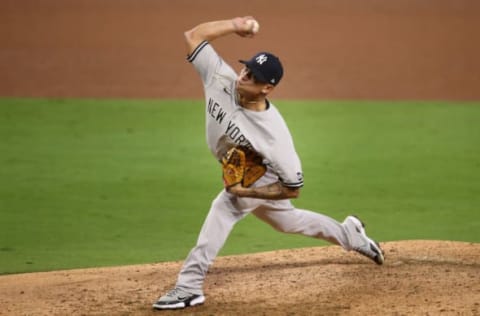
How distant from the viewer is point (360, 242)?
6406mm

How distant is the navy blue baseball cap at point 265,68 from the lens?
5590 millimetres

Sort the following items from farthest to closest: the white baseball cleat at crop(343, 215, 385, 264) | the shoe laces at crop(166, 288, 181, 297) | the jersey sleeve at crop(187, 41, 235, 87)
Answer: the white baseball cleat at crop(343, 215, 385, 264), the jersey sleeve at crop(187, 41, 235, 87), the shoe laces at crop(166, 288, 181, 297)

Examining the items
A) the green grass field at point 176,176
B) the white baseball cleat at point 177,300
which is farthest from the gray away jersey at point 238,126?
the green grass field at point 176,176

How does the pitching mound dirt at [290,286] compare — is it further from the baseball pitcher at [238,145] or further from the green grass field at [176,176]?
the green grass field at [176,176]

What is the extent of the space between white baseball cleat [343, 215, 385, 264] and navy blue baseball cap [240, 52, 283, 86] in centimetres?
127

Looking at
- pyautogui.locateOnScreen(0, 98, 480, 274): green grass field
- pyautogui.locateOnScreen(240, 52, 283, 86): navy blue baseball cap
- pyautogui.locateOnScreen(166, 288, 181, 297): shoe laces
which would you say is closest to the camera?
pyautogui.locateOnScreen(240, 52, 283, 86): navy blue baseball cap

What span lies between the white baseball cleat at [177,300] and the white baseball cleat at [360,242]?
1.18 m

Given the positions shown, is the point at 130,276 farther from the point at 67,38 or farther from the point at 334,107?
the point at 67,38

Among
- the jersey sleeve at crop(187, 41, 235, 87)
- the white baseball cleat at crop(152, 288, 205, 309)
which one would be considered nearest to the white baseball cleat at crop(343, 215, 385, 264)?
the white baseball cleat at crop(152, 288, 205, 309)

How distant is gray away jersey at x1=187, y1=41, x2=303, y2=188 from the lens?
5.62m

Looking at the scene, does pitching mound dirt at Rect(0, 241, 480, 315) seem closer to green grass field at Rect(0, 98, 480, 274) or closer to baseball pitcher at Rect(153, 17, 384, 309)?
baseball pitcher at Rect(153, 17, 384, 309)

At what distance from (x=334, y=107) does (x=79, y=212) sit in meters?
5.64

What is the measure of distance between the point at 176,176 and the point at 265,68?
4.19 m

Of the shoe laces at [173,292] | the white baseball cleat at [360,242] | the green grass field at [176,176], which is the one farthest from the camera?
the green grass field at [176,176]
